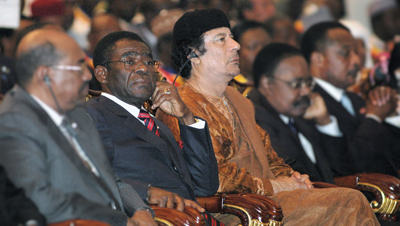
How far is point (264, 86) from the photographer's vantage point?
4.24 m

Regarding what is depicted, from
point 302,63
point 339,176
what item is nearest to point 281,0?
point 302,63

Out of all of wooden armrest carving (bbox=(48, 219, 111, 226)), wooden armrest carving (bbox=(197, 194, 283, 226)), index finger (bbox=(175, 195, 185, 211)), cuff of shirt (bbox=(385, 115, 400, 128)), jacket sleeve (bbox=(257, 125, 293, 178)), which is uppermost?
wooden armrest carving (bbox=(48, 219, 111, 226))

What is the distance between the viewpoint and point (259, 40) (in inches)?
→ 211

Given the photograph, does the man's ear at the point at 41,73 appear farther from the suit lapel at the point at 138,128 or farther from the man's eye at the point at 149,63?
the man's eye at the point at 149,63

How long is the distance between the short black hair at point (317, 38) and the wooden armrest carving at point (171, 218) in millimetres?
3753

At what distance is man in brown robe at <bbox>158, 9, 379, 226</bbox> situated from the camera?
2.58m

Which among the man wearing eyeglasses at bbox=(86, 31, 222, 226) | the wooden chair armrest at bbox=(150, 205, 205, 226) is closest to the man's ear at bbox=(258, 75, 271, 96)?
the man wearing eyeglasses at bbox=(86, 31, 222, 226)

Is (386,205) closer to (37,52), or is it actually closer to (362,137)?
(362,137)

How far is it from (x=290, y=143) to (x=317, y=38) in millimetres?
2081

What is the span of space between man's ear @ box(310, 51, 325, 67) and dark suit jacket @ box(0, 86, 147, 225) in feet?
13.5

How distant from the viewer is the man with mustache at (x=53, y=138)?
1.38 m

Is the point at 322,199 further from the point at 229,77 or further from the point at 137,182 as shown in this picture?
the point at 137,182

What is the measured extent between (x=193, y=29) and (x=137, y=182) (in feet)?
3.98

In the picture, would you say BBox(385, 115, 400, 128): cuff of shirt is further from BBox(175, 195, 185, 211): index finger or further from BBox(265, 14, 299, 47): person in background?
BBox(175, 195, 185, 211): index finger
